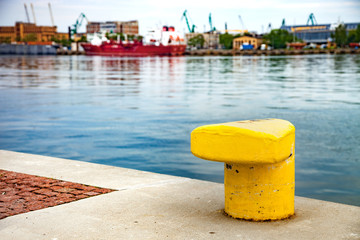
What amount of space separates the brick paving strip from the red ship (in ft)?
413

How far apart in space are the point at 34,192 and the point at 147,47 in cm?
12723

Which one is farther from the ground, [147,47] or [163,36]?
[163,36]

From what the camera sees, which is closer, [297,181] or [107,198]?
[107,198]

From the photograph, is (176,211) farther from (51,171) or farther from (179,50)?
(179,50)

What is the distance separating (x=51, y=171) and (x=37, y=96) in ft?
44.2

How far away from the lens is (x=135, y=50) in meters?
130

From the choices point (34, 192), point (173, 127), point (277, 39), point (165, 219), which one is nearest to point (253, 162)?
point (165, 219)

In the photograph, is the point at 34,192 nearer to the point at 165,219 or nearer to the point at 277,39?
the point at 165,219

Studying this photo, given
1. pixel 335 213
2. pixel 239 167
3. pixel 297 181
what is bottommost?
pixel 297 181

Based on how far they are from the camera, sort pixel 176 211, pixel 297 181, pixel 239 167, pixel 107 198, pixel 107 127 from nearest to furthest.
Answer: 1. pixel 239 167
2. pixel 176 211
3. pixel 107 198
4. pixel 297 181
5. pixel 107 127

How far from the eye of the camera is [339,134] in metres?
9.98

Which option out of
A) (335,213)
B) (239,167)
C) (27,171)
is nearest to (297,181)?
(335,213)

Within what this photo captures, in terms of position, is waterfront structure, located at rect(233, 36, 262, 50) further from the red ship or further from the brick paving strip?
the brick paving strip

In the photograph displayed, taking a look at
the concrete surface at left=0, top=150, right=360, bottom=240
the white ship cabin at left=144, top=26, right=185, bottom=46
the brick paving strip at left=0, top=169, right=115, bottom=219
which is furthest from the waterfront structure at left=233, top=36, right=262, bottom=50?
the concrete surface at left=0, top=150, right=360, bottom=240
